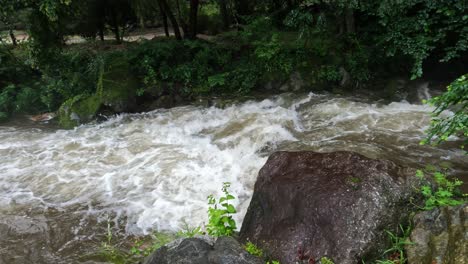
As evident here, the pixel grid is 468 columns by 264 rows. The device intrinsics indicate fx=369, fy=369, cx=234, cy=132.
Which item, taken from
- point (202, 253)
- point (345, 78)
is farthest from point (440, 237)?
point (345, 78)

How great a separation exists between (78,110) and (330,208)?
8.00 m

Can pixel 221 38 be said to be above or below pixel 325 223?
above

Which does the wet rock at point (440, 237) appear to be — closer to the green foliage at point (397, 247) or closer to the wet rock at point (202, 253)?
the green foliage at point (397, 247)

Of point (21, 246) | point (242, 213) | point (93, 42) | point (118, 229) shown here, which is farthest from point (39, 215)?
point (93, 42)

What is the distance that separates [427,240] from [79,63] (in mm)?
11137

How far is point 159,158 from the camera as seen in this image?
7.22 m

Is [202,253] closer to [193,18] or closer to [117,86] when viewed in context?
[117,86]

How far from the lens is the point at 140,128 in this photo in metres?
8.91

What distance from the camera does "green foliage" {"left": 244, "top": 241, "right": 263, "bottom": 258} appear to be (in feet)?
12.3

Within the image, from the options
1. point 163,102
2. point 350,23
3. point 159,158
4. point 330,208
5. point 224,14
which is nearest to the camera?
point 330,208

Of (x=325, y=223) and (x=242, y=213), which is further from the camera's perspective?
(x=242, y=213)

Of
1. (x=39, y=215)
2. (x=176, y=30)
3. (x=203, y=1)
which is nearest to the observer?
(x=39, y=215)

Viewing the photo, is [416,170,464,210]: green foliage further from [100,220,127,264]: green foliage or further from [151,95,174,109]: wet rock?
[151,95,174,109]: wet rock

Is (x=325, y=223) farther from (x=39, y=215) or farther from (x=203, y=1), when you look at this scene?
(x=203, y=1)
